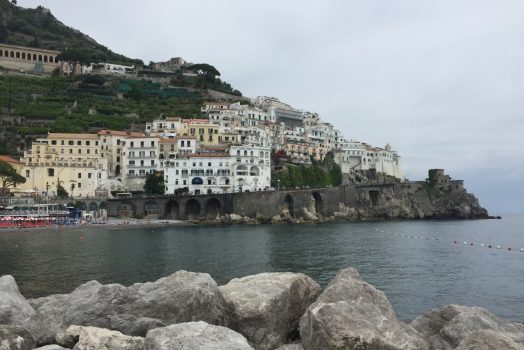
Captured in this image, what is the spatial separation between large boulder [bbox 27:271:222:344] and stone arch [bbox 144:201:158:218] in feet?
270

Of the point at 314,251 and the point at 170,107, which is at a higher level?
the point at 170,107

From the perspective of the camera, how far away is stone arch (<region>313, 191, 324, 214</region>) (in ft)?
309

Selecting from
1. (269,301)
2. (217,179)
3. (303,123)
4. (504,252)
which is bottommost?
(504,252)

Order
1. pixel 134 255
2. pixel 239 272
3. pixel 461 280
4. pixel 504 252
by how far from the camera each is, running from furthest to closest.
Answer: pixel 504 252, pixel 134 255, pixel 239 272, pixel 461 280

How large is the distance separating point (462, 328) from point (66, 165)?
91928mm

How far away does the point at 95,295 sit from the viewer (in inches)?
375

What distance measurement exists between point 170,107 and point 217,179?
1674 inches

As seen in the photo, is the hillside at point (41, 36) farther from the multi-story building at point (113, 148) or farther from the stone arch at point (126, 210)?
the stone arch at point (126, 210)

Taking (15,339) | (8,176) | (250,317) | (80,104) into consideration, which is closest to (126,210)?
(8,176)

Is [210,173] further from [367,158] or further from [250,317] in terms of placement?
[250,317]

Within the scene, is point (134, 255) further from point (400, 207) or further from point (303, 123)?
point (303, 123)

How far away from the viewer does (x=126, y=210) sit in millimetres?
89188

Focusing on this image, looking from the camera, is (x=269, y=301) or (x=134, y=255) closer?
(x=269, y=301)

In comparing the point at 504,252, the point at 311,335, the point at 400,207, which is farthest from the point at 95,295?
the point at 400,207
